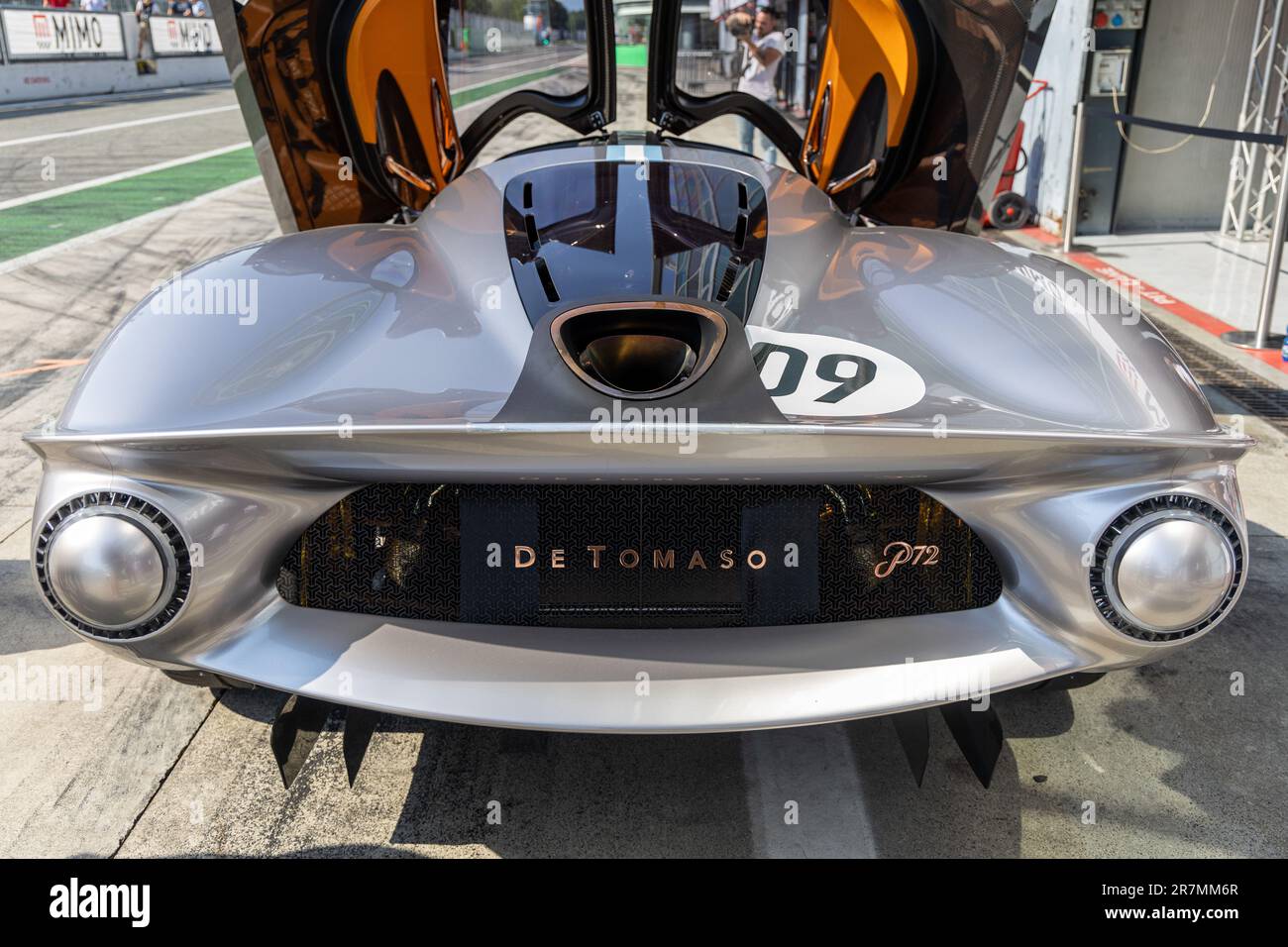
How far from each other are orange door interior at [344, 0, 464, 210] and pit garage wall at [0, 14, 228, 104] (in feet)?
54.1

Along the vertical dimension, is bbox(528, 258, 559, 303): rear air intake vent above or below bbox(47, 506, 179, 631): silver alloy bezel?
above

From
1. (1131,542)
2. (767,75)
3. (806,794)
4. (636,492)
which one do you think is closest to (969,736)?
(806,794)

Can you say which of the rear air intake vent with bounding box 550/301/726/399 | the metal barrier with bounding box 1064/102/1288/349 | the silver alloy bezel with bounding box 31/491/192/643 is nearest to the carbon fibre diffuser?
the rear air intake vent with bounding box 550/301/726/399

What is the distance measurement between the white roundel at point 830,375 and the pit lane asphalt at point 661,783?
2.57 feet

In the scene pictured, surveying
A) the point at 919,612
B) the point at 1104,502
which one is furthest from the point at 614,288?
the point at 1104,502

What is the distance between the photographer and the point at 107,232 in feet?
24.3

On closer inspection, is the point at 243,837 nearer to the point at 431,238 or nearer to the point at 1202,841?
the point at 431,238

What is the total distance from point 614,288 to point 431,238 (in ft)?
1.65

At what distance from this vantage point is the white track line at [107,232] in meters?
6.45

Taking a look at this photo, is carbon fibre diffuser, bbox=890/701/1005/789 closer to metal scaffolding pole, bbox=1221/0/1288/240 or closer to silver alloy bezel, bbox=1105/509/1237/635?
silver alloy bezel, bbox=1105/509/1237/635

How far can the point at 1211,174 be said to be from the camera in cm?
758

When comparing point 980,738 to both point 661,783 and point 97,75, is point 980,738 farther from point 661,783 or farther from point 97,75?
point 97,75

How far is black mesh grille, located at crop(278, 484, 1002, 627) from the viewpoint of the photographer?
1627 millimetres

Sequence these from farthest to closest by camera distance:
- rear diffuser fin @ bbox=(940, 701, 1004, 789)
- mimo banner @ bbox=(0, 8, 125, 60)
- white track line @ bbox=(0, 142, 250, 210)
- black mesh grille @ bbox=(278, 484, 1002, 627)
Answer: mimo banner @ bbox=(0, 8, 125, 60) → white track line @ bbox=(0, 142, 250, 210) → rear diffuser fin @ bbox=(940, 701, 1004, 789) → black mesh grille @ bbox=(278, 484, 1002, 627)
